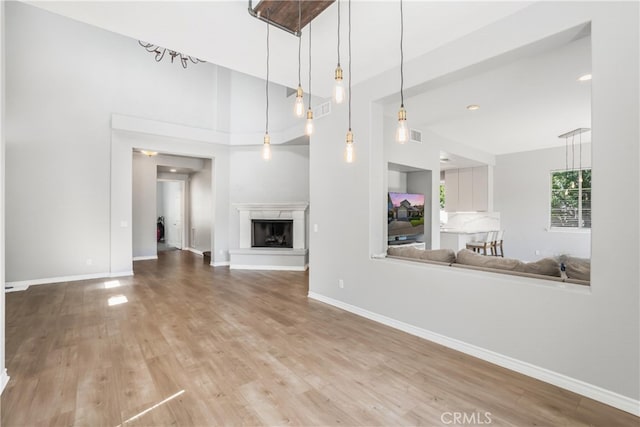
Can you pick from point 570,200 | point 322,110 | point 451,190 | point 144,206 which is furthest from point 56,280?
point 570,200

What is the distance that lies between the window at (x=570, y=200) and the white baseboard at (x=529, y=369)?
6.59m

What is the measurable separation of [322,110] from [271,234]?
4.04 meters

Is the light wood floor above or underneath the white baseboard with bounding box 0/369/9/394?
underneath

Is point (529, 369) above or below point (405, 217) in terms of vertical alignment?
below

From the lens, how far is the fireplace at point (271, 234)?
7.50 meters

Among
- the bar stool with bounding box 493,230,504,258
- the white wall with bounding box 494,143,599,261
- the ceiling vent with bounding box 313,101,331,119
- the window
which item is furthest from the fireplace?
the window

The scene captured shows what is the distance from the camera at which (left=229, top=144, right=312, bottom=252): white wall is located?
24.5 feet

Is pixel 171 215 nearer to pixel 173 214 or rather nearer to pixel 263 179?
pixel 173 214

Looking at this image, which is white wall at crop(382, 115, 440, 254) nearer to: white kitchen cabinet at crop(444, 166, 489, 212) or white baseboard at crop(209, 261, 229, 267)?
white kitchen cabinet at crop(444, 166, 489, 212)

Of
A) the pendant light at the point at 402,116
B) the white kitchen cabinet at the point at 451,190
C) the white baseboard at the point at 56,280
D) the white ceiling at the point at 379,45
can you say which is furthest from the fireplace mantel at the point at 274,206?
the white kitchen cabinet at the point at 451,190

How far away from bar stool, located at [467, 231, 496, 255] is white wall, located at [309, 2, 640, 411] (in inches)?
182

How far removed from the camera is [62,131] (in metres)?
5.49

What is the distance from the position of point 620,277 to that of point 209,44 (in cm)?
401

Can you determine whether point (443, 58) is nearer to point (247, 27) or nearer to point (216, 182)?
point (247, 27)
